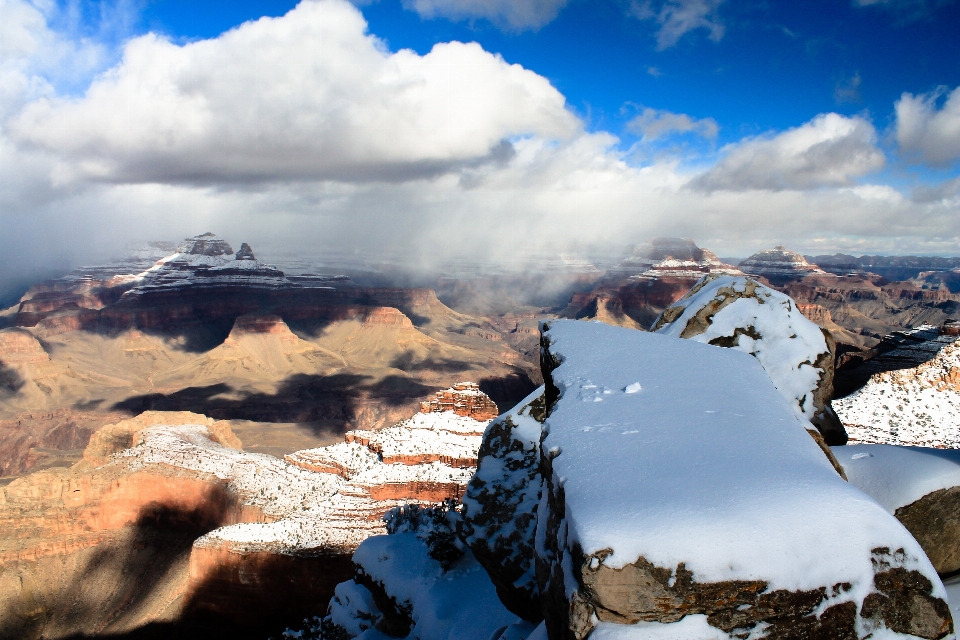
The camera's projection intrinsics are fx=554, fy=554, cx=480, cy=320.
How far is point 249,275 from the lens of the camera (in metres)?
182

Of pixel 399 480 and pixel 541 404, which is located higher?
pixel 541 404

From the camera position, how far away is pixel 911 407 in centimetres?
2919

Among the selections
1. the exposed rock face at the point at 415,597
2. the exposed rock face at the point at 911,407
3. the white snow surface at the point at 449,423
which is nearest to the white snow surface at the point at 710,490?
the exposed rock face at the point at 415,597

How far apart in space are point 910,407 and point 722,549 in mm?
32245

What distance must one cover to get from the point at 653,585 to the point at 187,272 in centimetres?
19462

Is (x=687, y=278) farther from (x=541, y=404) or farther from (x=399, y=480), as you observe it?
(x=541, y=404)

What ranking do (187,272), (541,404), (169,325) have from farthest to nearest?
1. (187,272)
2. (169,325)
3. (541,404)

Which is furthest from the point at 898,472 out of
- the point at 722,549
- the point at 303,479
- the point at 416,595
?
the point at 303,479

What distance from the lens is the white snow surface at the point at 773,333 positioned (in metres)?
11.4

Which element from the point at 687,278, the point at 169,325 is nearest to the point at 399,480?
the point at 169,325

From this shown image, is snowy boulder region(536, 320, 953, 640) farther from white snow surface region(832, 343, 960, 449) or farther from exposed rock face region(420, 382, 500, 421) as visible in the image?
exposed rock face region(420, 382, 500, 421)

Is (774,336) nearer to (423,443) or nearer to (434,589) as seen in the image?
(434,589)

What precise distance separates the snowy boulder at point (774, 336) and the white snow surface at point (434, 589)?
676 cm

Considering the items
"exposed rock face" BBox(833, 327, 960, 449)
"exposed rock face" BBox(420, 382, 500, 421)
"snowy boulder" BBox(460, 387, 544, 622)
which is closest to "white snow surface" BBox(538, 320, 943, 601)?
"snowy boulder" BBox(460, 387, 544, 622)
